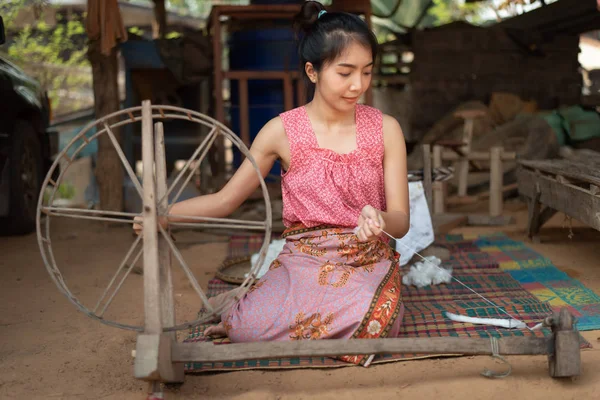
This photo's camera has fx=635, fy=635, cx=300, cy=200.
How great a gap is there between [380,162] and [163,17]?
597 centimetres

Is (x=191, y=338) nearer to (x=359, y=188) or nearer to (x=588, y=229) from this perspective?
(x=359, y=188)

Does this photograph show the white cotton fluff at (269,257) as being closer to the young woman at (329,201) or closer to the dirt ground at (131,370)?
the dirt ground at (131,370)

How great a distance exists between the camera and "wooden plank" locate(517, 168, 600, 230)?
10.8ft

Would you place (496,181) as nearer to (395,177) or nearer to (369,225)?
(395,177)

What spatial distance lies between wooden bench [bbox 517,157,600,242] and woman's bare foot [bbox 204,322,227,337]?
1.96 metres

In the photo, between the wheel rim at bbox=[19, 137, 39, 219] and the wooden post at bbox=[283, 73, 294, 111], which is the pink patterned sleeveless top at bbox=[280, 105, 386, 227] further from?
the wheel rim at bbox=[19, 137, 39, 219]

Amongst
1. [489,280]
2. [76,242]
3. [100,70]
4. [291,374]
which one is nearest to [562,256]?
[489,280]

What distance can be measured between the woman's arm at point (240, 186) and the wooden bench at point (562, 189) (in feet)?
5.48

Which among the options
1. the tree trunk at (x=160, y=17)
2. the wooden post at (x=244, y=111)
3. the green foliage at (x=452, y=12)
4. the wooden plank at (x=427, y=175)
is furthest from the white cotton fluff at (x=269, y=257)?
the green foliage at (x=452, y=12)

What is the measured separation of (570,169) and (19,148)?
415 cm

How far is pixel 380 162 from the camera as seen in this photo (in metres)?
2.73

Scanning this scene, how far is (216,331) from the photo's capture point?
2.70m

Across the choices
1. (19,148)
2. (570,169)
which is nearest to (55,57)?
(19,148)

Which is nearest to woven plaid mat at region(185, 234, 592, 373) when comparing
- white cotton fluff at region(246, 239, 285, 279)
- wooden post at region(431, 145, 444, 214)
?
white cotton fluff at region(246, 239, 285, 279)
